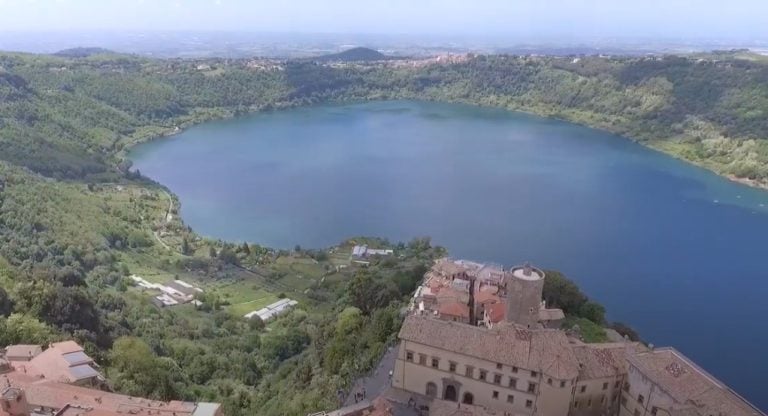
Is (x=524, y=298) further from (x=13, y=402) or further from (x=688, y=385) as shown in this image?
(x=13, y=402)

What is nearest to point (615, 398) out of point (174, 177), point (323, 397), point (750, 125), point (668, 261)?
point (323, 397)

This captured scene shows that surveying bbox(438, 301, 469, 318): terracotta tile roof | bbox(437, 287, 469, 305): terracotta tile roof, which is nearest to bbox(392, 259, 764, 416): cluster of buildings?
bbox(438, 301, 469, 318): terracotta tile roof

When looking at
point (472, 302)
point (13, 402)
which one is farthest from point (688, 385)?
point (13, 402)

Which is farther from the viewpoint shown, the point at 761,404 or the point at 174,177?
the point at 174,177

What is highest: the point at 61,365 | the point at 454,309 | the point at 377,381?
the point at 61,365

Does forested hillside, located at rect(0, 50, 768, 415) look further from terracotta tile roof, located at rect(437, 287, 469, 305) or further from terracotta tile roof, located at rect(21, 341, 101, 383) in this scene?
terracotta tile roof, located at rect(437, 287, 469, 305)

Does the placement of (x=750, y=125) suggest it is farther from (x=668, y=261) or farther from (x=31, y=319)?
(x=31, y=319)

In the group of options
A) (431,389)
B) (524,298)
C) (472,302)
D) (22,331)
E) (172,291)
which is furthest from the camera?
(172,291)
